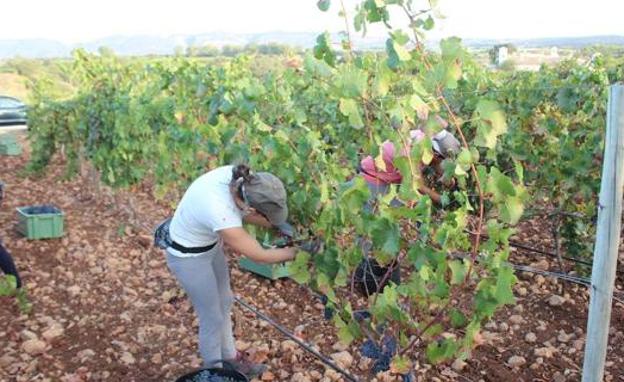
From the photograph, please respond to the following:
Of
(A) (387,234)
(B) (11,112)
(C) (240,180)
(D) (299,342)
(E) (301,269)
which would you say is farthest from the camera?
(B) (11,112)

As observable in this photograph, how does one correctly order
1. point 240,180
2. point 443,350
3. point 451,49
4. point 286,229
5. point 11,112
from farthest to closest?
point 11,112 → point 286,229 → point 240,180 → point 443,350 → point 451,49

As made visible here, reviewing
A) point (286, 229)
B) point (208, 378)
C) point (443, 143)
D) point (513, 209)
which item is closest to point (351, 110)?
point (513, 209)

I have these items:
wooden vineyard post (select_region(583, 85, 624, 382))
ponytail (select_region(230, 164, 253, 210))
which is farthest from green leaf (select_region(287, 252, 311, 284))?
wooden vineyard post (select_region(583, 85, 624, 382))

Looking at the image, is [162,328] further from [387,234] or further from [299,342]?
[387,234]

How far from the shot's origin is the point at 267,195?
2506mm

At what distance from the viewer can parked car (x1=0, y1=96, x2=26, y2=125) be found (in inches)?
639

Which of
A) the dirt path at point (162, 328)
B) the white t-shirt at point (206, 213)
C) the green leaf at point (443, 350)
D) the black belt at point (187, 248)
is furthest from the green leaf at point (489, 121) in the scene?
the dirt path at point (162, 328)

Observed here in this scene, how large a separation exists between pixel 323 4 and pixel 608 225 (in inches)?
47.1

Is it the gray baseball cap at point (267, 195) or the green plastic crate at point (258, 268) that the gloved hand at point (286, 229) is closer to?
the gray baseball cap at point (267, 195)

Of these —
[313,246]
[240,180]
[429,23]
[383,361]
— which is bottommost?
[383,361]

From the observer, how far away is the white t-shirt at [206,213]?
2621 millimetres

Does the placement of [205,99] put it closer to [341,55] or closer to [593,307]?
[341,55]

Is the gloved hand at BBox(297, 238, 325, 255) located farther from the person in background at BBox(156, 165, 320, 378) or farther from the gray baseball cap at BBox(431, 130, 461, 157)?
the gray baseball cap at BBox(431, 130, 461, 157)

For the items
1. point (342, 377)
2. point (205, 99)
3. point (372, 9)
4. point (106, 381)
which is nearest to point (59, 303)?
point (106, 381)
